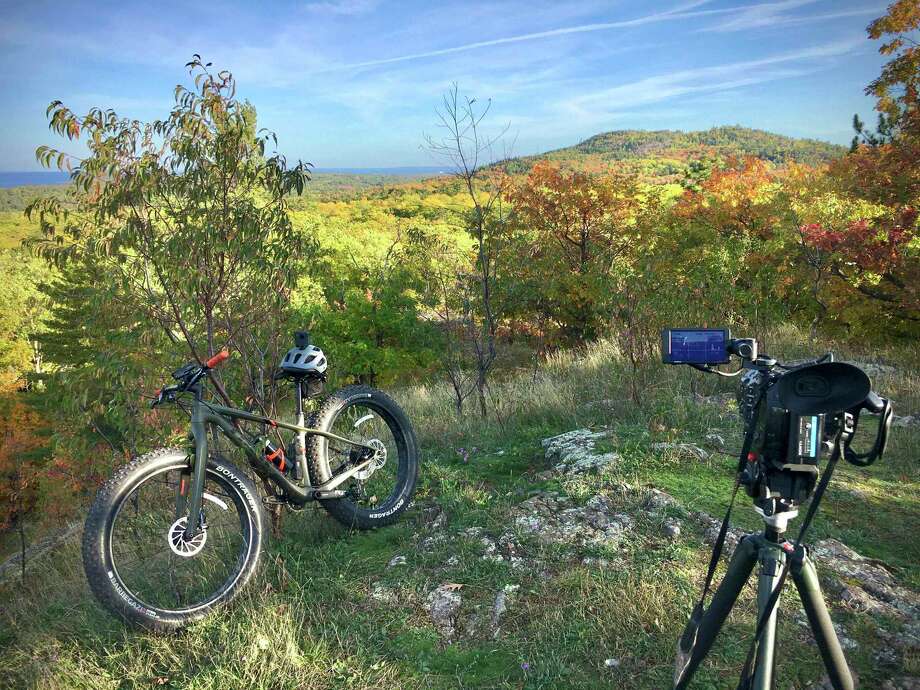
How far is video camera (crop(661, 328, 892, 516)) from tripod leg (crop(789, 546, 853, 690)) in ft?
0.53

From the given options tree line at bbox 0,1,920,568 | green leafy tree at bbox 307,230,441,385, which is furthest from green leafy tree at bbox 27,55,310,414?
green leafy tree at bbox 307,230,441,385

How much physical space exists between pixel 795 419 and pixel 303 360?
8.89 feet

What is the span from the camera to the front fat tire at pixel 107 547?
2.63 m

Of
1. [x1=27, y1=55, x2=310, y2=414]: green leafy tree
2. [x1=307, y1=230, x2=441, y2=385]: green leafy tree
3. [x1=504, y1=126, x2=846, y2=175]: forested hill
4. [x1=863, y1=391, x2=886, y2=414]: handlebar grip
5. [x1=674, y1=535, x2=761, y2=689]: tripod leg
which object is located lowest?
[x1=307, y1=230, x2=441, y2=385]: green leafy tree

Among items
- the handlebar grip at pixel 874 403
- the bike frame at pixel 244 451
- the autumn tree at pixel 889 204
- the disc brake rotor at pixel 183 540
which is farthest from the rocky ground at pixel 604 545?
the autumn tree at pixel 889 204

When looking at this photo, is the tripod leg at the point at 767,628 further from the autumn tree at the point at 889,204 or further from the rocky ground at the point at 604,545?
the autumn tree at the point at 889,204

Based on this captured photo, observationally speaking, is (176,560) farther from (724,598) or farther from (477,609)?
(724,598)

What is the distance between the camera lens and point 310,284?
74.7ft

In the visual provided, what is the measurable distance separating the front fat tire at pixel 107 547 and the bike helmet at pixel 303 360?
28.5 inches

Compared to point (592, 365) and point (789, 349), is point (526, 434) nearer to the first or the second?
point (592, 365)

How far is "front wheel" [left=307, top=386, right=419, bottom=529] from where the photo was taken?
11.9 ft

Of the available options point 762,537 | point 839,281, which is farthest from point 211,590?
point 839,281

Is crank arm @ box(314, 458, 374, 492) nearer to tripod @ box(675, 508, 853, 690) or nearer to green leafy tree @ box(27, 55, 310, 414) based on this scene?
green leafy tree @ box(27, 55, 310, 414)

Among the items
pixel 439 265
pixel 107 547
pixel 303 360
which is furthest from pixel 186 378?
pixel 439 265
